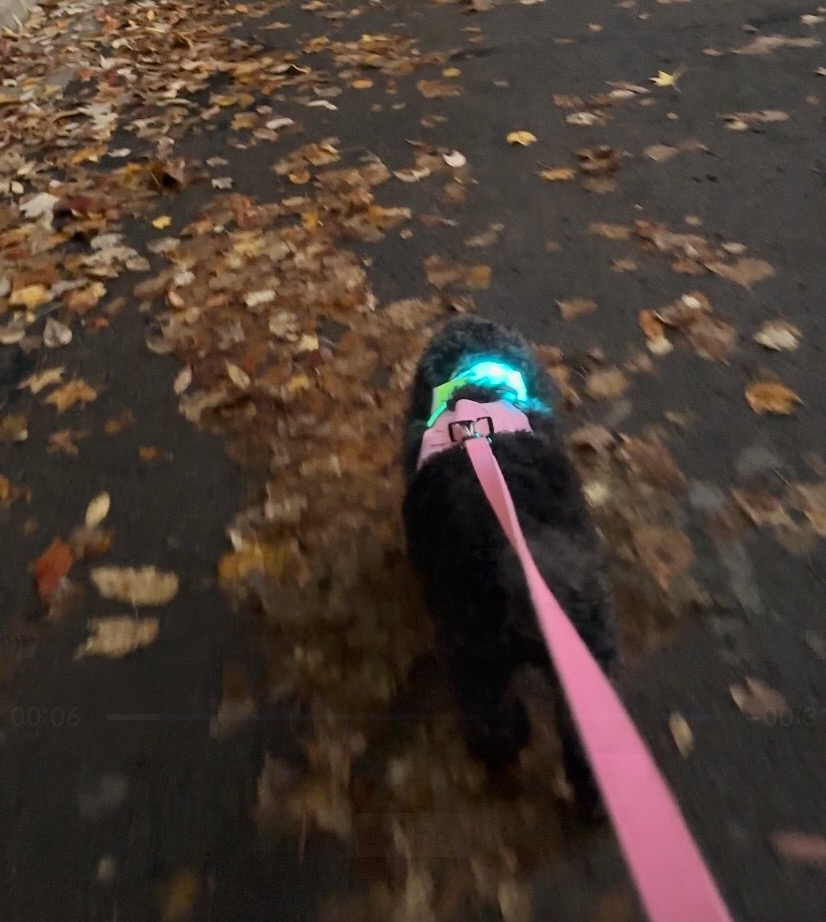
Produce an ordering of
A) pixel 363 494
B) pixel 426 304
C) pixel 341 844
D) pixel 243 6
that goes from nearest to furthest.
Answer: pixel 341 844 → pixel 363 494 → pixel 426 304 → pixel 243 6

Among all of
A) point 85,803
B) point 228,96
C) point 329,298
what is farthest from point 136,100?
point 85,803

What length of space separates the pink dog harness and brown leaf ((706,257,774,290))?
195cm

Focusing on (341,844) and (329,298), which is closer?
(341,844)

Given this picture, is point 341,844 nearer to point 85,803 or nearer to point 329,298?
point 85,803

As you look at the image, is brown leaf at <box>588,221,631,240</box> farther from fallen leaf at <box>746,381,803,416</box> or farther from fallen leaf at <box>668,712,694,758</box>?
fallen leaf at <box>668,712,694,758</box>

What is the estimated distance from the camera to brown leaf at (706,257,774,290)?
2570mm

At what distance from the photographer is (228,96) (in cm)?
423

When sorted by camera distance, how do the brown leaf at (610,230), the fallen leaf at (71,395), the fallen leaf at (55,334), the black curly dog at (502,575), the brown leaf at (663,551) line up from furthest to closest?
1. the brown leaf at (610,230)
2. the fallen leaf at (55,334)
3. the fallen leaf at (71,395)
4. the brown leaf at (663,551)
5. the black curly dog at (502,575)

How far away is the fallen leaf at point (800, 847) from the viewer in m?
1.36

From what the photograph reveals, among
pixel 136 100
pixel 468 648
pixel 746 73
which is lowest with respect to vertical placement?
pixel 136 100

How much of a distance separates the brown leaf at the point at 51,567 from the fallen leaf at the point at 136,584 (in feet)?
0.26

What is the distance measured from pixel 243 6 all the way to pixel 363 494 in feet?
15.0

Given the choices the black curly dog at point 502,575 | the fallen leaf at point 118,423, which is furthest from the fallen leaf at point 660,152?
the fallen leaf at point 118,423

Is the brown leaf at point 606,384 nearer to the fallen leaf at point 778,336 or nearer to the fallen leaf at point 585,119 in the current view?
the fallen leaf at point 778,336
